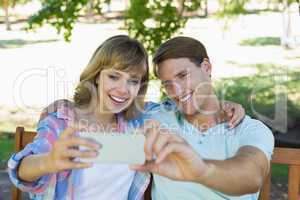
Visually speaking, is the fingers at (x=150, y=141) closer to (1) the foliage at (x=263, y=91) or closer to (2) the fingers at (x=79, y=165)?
(2) the fingers at (x=79, y=165)

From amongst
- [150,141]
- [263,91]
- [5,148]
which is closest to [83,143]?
[150,141]

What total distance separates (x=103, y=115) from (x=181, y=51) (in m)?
0.45

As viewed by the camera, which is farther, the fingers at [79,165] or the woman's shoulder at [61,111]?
the woman's shoulder at [61,111]

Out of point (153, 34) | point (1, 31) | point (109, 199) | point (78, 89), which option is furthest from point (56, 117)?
point (1, 31)

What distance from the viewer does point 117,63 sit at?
2109 mm

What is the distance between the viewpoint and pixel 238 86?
9.84 m

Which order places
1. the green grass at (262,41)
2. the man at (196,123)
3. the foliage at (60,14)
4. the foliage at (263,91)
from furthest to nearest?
the green grass at (262,41) < the foliage at (263,91) < the foliage at (60,14) < the man at (196,123)

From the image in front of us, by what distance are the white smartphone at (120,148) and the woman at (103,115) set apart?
23.5 inches

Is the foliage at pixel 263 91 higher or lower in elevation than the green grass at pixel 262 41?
lower

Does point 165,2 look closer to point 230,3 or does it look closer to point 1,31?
point 230,3

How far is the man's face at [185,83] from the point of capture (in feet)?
7.13

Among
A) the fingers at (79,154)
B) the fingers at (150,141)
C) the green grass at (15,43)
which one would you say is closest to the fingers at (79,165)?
the fingers at (79,154)

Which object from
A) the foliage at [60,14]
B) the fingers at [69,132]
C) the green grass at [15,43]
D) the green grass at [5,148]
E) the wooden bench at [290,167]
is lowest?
the green grass at [5,148]

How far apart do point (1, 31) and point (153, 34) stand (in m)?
14.5
